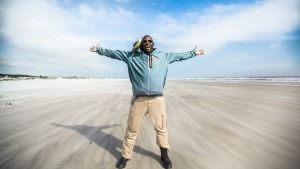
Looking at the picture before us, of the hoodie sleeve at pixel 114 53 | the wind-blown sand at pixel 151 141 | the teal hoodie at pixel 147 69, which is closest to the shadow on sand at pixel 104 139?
the wind-blown sand at pixel 151 141

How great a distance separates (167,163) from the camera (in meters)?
3.74

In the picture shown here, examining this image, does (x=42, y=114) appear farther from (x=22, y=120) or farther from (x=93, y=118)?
(x=93, y=118)

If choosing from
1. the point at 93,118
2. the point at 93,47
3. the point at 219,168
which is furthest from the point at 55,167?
the point at 93,118

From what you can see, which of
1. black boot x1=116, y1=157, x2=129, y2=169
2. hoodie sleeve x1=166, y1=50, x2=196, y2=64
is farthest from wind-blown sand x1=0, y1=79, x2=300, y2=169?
hoodie sleeve x1=166, y1=50, x2=196, y2=64

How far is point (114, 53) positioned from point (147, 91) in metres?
0.93

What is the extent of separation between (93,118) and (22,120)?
6.76ft

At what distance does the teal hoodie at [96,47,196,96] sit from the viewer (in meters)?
3.78

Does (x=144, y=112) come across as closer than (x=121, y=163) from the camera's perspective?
No

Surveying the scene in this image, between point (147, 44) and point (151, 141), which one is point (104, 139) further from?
point (147, 44)

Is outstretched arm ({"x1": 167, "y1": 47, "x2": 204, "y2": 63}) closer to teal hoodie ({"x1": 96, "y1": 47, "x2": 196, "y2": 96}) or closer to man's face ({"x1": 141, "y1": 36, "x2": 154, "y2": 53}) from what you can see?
teal hoodie ({"x1": 96, "y1": 47, "x2": 196, "y2": 96})

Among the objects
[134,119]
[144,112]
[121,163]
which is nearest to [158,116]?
[144,112]

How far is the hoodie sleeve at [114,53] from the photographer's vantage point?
4.07 metres

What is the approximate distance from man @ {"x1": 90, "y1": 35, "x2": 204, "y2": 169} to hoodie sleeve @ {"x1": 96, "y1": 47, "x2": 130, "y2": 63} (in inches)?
4.1

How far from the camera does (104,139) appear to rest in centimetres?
520
